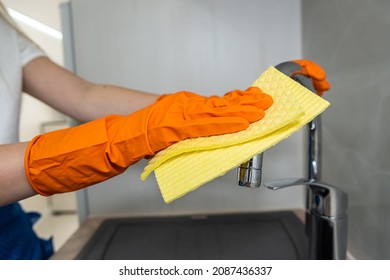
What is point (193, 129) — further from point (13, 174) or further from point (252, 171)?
point (13, 174)

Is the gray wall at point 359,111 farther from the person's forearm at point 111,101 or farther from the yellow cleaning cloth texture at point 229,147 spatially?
the person's forearm at point 111,101

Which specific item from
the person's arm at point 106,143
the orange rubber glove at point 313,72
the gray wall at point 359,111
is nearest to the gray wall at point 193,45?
the gray wall at point 359,111

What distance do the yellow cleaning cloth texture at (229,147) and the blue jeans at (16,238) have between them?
1.54 feet

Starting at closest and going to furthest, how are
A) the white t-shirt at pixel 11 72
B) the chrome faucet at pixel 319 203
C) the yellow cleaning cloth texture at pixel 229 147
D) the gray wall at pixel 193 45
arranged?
1. the yellow cleaning cloth texture at pixel 229 147
2. the chrome faucet at pixel 319 203
3. the white t-shirt at pixel 11 72
4. the gray wall at pixel 193 45

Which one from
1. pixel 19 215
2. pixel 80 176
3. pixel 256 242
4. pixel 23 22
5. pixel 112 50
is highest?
pixel 23 22

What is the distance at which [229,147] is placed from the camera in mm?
372

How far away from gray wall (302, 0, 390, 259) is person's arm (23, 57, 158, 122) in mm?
447

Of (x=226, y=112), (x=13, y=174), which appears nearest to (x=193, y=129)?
(x=226, y=112)

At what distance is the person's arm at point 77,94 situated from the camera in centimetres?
68

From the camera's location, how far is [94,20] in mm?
895

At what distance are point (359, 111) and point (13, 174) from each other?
0.65m
